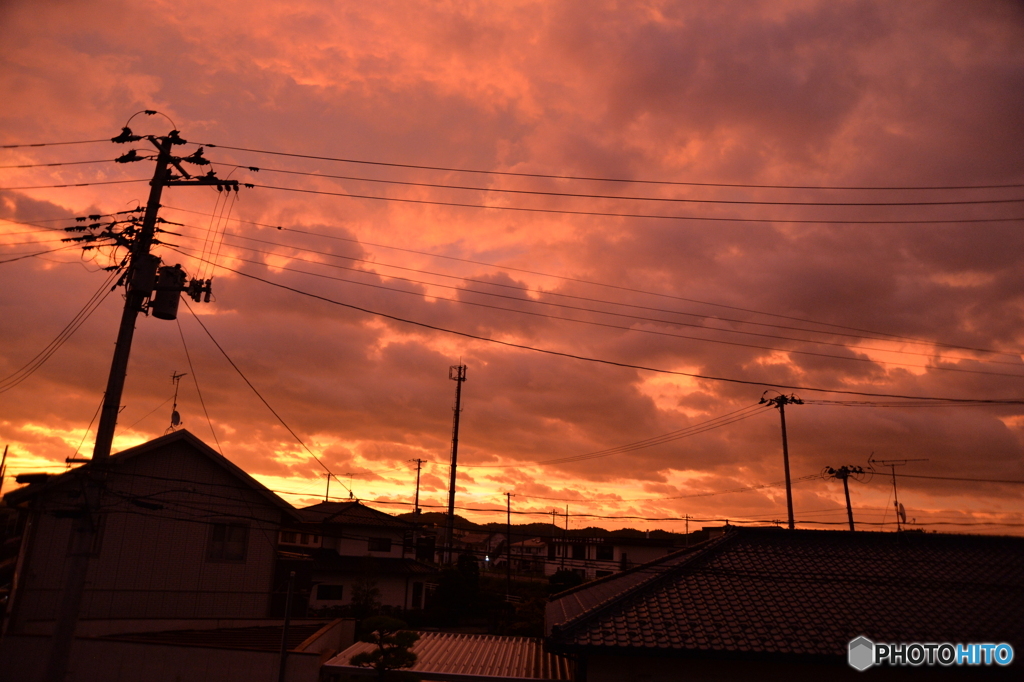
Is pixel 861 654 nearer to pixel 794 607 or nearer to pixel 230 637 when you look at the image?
pixel 794 607

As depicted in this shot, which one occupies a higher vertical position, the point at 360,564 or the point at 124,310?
the point at 124,310

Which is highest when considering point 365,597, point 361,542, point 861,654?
point 361,542

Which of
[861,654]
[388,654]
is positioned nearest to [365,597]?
[388,654]

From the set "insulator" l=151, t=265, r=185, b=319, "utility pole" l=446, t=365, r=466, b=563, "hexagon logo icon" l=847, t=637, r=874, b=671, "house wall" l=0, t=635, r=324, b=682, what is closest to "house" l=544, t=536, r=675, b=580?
"utility pole" l=446, t=365, r=466, b=563

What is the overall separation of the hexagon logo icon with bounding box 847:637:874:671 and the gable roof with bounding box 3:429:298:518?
22300 millimetres

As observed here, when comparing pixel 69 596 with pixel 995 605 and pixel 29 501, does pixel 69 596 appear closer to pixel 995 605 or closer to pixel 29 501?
pixel 29 501

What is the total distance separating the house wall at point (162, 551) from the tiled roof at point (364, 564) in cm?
1998

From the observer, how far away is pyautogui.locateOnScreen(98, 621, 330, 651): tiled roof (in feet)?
71.2

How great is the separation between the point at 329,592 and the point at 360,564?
9.44 ft

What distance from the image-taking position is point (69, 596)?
1470cm

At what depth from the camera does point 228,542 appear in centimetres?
2705

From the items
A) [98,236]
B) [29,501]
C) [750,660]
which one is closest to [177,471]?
[29,501]

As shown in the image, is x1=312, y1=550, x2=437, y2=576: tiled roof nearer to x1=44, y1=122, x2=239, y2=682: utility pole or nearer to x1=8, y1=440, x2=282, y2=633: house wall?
x1=8, y1=440, x2=282, y2=633: house wall

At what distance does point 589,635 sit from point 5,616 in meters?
21.8
